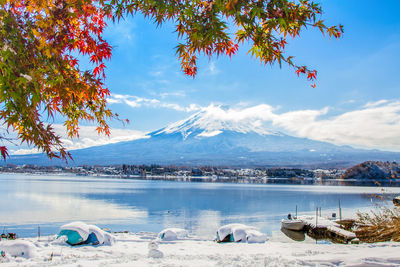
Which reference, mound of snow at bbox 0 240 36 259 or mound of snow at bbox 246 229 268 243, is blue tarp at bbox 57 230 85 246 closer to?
mound of snow at bbox 0 240 36 259

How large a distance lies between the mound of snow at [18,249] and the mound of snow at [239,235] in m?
6.98

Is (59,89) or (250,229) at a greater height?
(59,89)

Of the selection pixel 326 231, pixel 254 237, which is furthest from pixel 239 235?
pixel 326 231

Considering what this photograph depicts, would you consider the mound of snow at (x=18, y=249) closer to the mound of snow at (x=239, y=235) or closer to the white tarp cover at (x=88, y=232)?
the white tarp cover at (x=88, y=232)

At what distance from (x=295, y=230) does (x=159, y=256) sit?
1522cm

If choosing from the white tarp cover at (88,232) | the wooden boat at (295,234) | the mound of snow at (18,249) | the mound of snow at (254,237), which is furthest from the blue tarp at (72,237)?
the wooden boat at (295,234)

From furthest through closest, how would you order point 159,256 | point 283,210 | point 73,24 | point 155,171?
point 155,171 → point 283,210 → point 159,256 → point 73,24

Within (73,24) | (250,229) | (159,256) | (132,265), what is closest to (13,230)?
(250,229)

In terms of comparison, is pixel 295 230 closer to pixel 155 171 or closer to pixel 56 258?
pixel 56 258

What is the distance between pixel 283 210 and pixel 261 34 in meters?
29.7

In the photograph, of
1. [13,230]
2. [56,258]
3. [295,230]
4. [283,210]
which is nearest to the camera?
[56,258]

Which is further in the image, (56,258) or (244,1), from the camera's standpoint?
(56,258)

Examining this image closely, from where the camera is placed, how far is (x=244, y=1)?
2844mm

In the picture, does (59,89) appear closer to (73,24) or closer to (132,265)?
(73,24)
